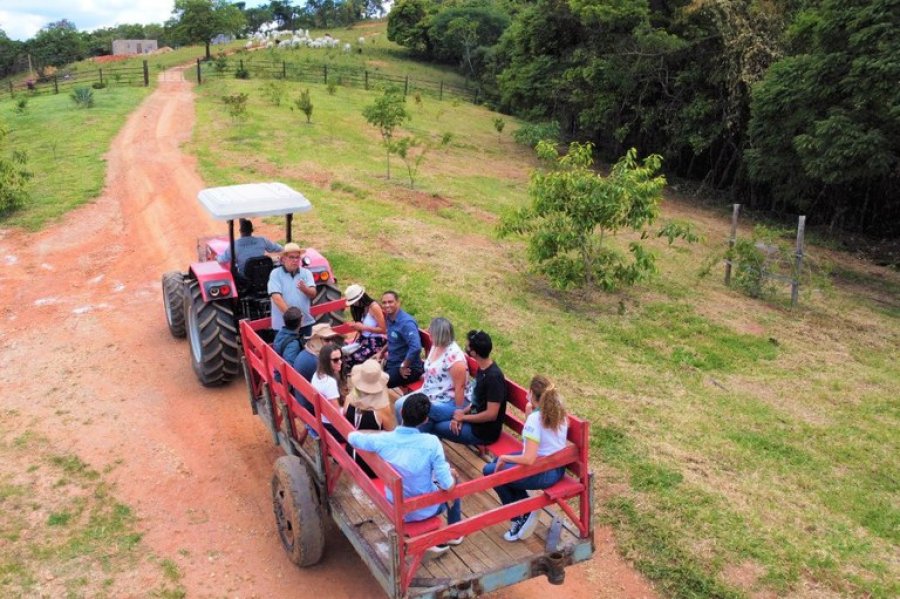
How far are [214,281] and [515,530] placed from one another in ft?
15.5

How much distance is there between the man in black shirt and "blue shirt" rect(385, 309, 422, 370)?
0.90 metres

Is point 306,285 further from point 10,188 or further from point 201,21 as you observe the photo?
point 201,21

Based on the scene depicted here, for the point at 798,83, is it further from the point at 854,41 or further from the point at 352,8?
the point at 352,8

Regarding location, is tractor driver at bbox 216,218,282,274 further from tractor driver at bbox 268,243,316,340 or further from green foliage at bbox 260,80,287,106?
green foliage at bbox 260,80,287,106

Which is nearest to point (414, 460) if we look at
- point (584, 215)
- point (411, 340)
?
point (411, 340)

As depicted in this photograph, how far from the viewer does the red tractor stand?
803 centimetres

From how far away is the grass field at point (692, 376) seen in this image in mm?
6113

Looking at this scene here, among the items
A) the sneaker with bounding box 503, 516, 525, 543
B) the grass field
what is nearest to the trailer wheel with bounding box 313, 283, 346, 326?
the grass field

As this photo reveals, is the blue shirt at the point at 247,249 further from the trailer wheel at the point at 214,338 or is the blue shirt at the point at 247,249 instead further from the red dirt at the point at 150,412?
the red dirt at the point at 150,412

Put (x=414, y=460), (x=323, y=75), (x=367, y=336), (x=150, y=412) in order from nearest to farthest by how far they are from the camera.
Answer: (x=414, y=460)
(x=367, y=336)
(x=150, y=412)
(x=323, y=75)

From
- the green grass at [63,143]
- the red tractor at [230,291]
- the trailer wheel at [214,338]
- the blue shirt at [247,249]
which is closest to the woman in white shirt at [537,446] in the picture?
the red tractor at [230,291]

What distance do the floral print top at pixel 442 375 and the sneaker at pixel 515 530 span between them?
1197mm

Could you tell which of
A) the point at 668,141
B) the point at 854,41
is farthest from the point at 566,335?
the point at 668,141

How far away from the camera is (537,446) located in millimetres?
4797
